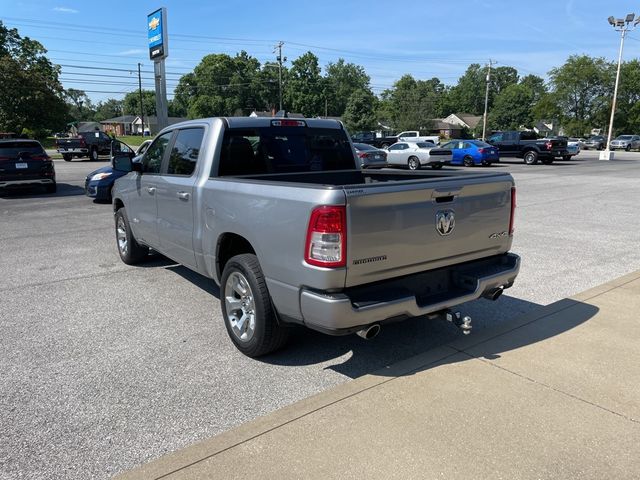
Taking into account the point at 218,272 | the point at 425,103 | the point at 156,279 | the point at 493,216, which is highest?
the point at 425,103

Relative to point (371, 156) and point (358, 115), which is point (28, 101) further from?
point (358, 115)

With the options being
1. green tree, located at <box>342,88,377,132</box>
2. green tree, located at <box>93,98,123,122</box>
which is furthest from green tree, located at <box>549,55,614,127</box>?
green tree, located at <box>93,98,123,122</box>

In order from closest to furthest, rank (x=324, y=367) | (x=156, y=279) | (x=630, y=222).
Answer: (x=324, y=367), (x=156, y=279), (x=630, y=222)

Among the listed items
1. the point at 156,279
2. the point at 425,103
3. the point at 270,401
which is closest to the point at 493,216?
the point at 270,401

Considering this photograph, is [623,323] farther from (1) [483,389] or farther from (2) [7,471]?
(2) [7,471]

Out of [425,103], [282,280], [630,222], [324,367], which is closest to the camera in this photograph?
[282,280]

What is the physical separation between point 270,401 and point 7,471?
1517mm

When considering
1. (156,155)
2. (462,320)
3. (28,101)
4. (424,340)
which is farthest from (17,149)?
(28,101)

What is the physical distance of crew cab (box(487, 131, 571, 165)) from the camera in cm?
2908

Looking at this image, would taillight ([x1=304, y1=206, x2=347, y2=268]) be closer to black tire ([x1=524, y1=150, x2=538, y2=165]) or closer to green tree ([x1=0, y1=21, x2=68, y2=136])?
black tire ([x1=524, y1=150, x2=538, y2=165])

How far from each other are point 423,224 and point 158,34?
1098 inches

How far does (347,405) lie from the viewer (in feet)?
10.7

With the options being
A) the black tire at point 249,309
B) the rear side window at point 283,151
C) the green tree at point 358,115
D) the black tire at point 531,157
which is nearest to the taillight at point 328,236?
the black tire at point 249,309

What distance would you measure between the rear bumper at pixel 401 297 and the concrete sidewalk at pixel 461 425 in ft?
1.64
